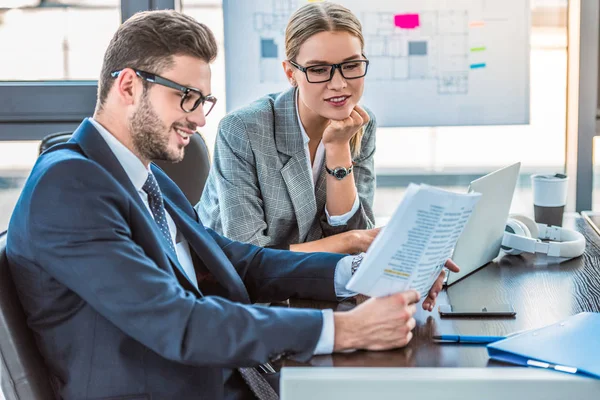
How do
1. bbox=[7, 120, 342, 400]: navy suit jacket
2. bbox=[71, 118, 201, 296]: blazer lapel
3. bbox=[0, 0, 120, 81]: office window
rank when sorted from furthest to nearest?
bbox=[0, 0, 120, 81]: office window
bbox=[71, 118, 201, 296]: blazer lapel
bbox=[7, 120, 342, 400]: navy suit jacket

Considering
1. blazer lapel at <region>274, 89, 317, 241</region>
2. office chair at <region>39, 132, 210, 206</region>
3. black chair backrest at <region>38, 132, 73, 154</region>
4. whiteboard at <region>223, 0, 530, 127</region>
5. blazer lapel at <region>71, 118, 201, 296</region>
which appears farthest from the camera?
whiteboard at <region>223, 0, 530, 127</region>

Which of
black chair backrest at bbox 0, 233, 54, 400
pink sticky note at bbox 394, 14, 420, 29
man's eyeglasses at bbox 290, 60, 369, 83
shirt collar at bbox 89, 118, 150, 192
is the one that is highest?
pink sticky note at bbox 394, 14, 420, 29

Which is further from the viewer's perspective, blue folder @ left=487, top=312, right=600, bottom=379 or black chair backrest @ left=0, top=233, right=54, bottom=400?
black chair backrest @ left=0, top=233, right=54, bottom=400

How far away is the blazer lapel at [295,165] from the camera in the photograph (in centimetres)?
214

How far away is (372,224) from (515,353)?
1213 millimetres

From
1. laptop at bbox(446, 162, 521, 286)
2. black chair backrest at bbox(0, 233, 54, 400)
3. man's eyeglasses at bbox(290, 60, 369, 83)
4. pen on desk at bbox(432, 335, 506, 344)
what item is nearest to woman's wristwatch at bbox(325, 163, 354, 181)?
man's eyeglasses at bbox(290, 60, 369, 83)

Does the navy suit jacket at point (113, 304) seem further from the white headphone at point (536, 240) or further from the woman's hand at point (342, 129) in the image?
the woman's hand at point (342, 129)

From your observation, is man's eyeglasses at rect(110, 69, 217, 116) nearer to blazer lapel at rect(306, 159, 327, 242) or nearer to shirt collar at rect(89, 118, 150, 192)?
shirt collar at rect(89, 118, 150, 192)

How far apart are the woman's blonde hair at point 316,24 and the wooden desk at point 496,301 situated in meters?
0.79

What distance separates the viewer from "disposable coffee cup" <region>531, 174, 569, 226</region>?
2082 mm

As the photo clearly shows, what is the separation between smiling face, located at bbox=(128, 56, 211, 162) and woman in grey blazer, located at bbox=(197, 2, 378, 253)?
2.09 feet

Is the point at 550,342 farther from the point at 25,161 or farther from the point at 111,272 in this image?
the point at 25,161

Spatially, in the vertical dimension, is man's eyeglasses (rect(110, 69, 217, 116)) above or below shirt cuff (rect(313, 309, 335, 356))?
above

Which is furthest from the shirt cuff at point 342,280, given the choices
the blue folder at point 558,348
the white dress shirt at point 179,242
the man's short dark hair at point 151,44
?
the man's short dark hair at point 151,44
